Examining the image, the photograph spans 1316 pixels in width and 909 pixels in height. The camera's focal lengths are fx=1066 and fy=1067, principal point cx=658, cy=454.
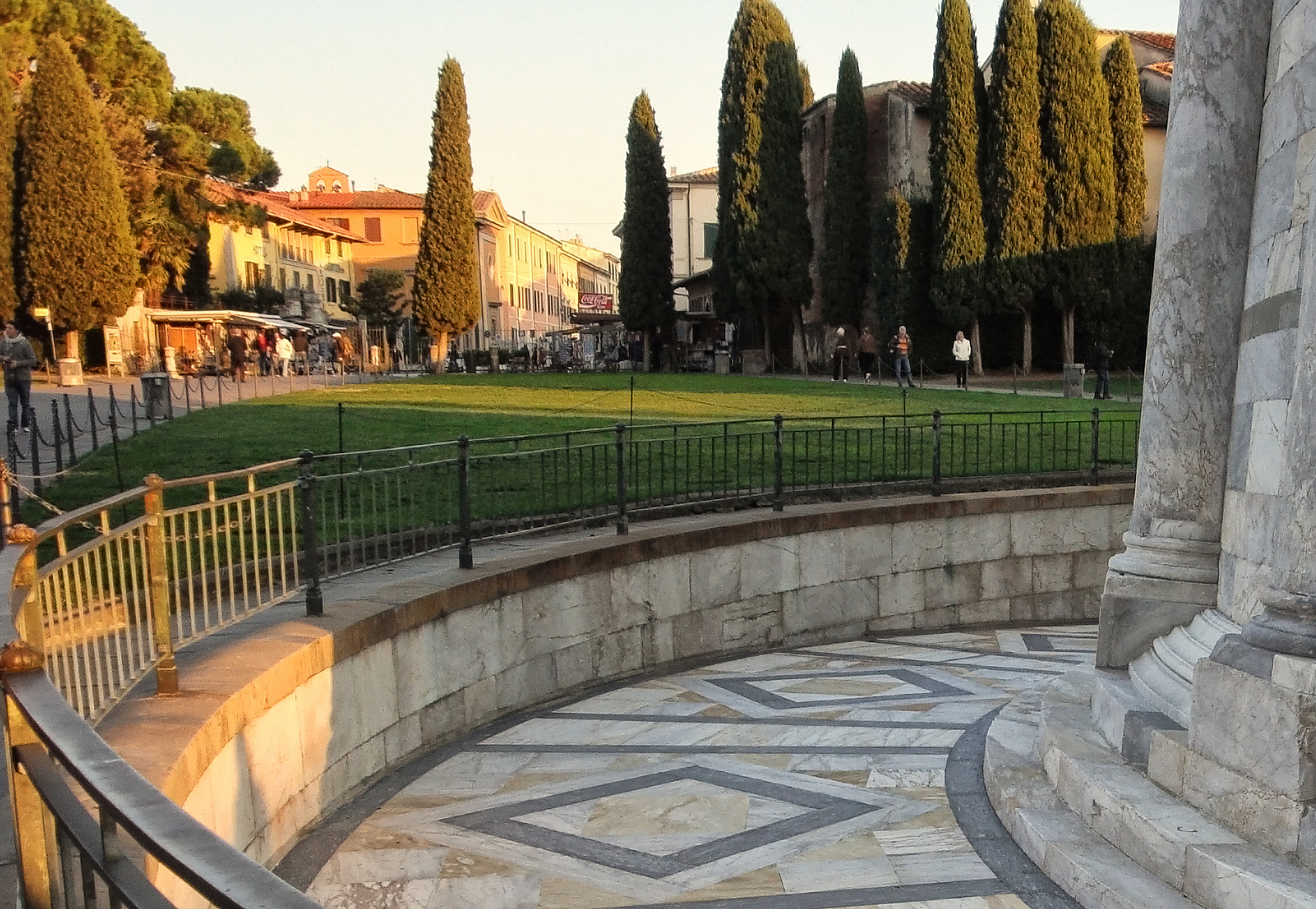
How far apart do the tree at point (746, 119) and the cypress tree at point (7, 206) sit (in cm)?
2372

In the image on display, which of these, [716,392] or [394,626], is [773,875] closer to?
[394,626]

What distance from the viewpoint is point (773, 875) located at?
4672 mm

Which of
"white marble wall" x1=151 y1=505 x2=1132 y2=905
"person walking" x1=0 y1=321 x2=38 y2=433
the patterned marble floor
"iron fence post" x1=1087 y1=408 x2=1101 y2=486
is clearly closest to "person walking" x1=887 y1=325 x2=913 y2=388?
"iron fence post" x1=1087 y1=408 x2=1101 y2=486

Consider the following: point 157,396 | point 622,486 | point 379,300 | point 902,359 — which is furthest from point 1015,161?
point 379,300

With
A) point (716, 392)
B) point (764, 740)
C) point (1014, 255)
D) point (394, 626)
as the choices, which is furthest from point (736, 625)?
point (1014, 255)

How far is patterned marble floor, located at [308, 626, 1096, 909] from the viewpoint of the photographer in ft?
15.0

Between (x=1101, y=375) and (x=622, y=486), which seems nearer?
(x=622, y=486)

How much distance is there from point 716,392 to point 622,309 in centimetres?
1946

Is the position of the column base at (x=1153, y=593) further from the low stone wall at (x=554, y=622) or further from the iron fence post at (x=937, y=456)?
the iron fence post at (x=937, y=456)

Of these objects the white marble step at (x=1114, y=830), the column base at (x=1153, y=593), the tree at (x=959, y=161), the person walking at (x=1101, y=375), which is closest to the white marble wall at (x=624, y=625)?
the white marble step at (x=1114, y=830)

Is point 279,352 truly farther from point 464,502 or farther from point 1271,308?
point 1271,308

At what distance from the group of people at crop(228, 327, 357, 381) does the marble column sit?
26647 millimetres

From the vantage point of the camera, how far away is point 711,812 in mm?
5508

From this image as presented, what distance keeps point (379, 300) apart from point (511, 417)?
150 ft
